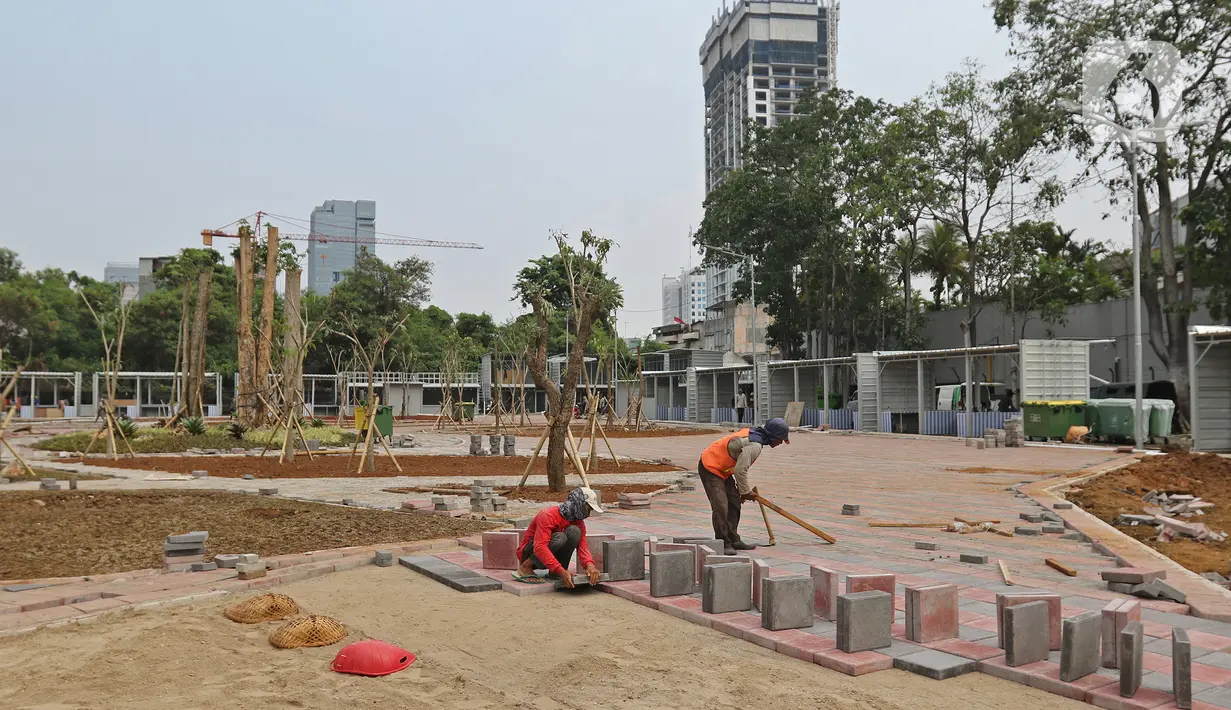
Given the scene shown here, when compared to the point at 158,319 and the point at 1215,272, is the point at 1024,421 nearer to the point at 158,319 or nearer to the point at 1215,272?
the point at 1215,272

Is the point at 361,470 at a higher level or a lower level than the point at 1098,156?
lower

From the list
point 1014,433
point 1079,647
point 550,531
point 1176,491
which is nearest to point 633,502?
point 550,531

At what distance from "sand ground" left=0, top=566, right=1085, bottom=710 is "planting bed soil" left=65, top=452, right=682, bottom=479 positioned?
33.6 feet

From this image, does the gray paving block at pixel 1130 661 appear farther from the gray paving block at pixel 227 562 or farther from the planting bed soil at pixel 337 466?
the planting bed soil at pixel 337 466

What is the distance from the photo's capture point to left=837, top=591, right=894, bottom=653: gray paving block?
495 centimetres

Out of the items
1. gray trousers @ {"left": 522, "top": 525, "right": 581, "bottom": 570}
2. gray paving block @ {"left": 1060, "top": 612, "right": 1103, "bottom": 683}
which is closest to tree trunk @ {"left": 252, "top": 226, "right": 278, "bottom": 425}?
gray trousers @ {"left": 522, "top": 525, "right": 581, "bottom": 570}

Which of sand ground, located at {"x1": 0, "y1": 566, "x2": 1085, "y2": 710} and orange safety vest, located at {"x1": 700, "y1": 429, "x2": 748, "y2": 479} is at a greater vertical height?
orange safety vest, located at {"x1": 700, "y1": 429, "x2": 748, "y2": 479}

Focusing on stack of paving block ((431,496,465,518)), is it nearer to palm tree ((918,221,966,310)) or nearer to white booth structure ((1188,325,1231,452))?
white booth structure ((1188,325,1231,452))

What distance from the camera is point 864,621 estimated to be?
500cm

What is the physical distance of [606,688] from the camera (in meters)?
4.43

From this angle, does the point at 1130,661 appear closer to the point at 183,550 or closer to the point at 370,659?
the point at 370,659

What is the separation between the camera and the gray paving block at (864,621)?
4.95 metres

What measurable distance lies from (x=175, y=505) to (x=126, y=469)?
6.56m

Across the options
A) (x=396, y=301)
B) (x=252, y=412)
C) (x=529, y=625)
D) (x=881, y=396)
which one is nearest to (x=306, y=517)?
(x=529, y=625)
